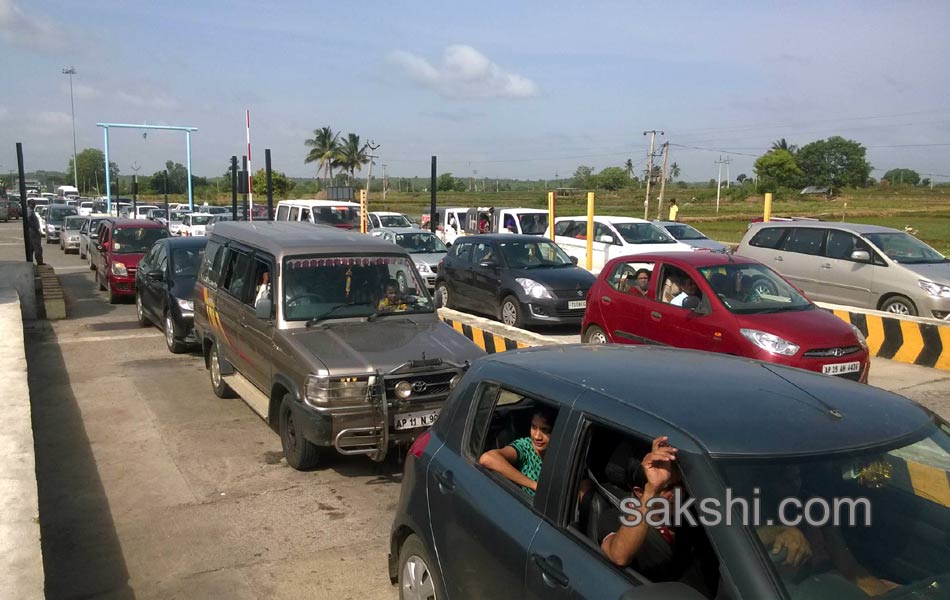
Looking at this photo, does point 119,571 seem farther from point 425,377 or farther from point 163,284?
point 163,284

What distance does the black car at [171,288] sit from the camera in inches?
468

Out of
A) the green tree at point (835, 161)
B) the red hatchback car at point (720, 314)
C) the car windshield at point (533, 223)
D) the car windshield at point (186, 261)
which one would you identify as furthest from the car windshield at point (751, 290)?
the green tree at point (835, 161)

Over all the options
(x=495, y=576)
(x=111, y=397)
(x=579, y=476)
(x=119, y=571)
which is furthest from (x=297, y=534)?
(x=111, y=397)

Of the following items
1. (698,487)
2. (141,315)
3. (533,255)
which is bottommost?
(141,315)

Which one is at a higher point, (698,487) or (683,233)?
(698,487)

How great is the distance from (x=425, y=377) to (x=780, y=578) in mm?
4403

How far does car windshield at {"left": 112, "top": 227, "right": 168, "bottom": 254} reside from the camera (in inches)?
698

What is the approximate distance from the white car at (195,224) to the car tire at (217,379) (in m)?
25.6

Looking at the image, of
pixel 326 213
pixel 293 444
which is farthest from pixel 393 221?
pixel 293 444

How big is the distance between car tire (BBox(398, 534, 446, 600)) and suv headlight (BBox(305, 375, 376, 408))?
2.27m

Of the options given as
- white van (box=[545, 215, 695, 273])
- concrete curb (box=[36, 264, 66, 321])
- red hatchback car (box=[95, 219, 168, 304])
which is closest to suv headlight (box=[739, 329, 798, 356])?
white van (box=[545, 215, 695, 273])

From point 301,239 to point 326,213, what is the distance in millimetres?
17166

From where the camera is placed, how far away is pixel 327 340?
22.8 feet

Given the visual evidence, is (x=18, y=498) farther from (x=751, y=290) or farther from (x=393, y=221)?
(x=393, y=221)
